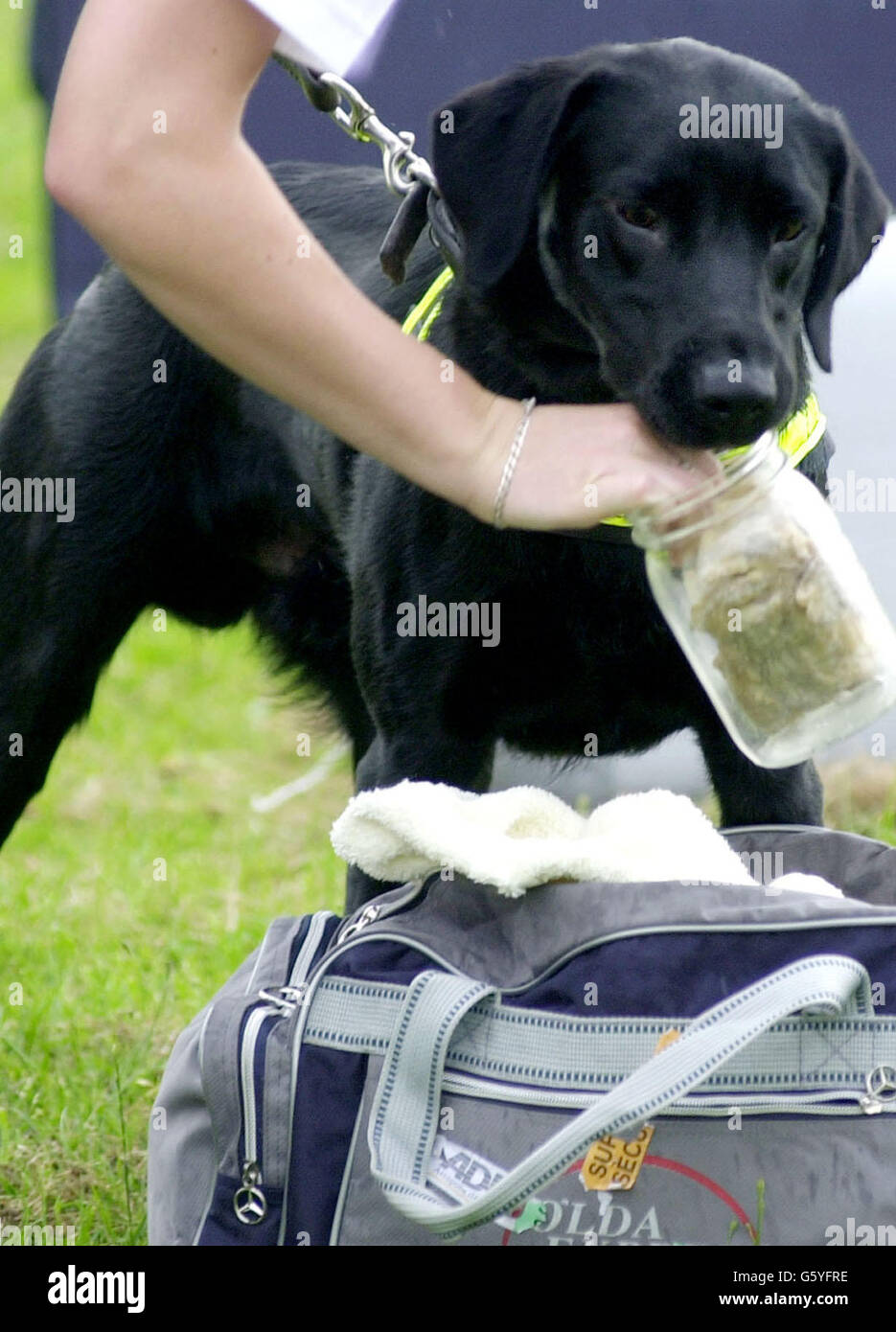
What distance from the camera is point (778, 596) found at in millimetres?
1651

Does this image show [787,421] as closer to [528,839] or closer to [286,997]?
[528,839]

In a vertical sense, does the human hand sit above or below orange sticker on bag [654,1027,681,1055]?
above

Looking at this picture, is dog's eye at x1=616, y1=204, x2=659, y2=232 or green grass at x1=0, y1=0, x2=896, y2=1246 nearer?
dog's eye at x1=616, y1=204, x2=659, y2=232

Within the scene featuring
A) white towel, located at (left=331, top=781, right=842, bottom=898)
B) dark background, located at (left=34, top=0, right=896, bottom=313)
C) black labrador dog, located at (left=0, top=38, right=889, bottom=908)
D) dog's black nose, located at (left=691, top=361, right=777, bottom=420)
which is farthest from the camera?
dark background, located at (left=34, top=0, right=896, bottom=313)

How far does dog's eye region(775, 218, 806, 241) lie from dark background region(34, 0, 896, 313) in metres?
1.80

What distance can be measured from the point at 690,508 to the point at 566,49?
2.43 metres

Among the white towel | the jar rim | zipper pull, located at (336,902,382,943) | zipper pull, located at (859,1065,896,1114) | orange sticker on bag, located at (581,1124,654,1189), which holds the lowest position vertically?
orange sticker on bag, located at (581,1124,654,1189)

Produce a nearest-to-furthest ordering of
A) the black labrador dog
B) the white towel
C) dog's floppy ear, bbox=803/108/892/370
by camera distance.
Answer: the white towel < the black labrador dog < dog's floppy ear, bbox=803/108/892/370

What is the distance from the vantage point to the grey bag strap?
4.59 feet

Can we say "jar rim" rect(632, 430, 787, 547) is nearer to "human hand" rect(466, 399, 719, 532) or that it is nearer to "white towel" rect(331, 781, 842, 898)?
"human hand" rect(466, 399, 719, 532)

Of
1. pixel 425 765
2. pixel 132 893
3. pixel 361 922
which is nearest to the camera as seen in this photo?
pixel 361 922

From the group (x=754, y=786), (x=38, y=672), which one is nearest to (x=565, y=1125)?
(x=754, y=786)

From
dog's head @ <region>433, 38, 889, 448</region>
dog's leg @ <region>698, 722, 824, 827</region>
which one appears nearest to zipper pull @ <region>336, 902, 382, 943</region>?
dog's head @ <region>433, 38, 889, 448</region>
